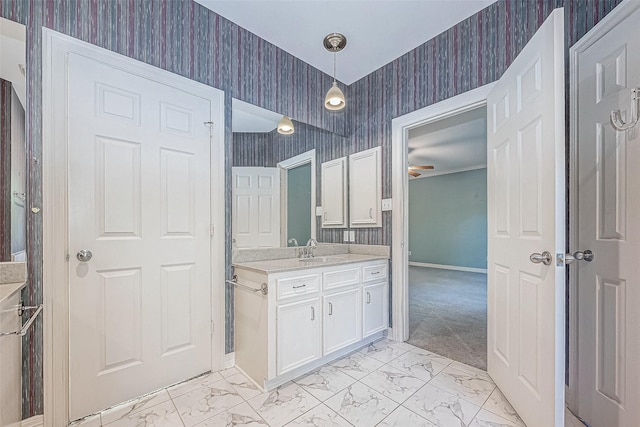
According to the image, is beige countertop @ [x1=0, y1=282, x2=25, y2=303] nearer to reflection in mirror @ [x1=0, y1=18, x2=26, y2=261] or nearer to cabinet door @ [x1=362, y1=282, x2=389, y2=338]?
reflection in mirror @ [x1=0, y1=18, x2=26, y2=261]

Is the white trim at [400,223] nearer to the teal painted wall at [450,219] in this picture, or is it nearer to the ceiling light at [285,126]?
the ceiling light at [285,126]

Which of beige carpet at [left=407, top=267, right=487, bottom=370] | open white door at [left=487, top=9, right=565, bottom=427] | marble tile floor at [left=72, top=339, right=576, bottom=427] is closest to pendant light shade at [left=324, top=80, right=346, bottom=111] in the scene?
open white door at [left=487, top=9, right=565, bottom=427]

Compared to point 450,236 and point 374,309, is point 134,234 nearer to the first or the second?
point 374,309

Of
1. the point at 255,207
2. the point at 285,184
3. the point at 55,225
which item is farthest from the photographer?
the point at 285,184

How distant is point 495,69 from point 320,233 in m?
1.96

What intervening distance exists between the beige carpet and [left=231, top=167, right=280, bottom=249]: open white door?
167cm

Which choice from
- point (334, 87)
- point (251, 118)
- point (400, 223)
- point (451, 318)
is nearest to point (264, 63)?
point (251, 118)

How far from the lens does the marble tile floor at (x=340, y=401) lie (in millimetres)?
1488

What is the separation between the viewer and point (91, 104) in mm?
1567

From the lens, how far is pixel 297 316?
1.86m

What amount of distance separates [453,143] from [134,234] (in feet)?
15.9

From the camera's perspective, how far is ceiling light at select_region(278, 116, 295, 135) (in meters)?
2.47

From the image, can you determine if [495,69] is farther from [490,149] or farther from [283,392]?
[283,392]

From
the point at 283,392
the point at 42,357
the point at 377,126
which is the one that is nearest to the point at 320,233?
the point at 377,126
